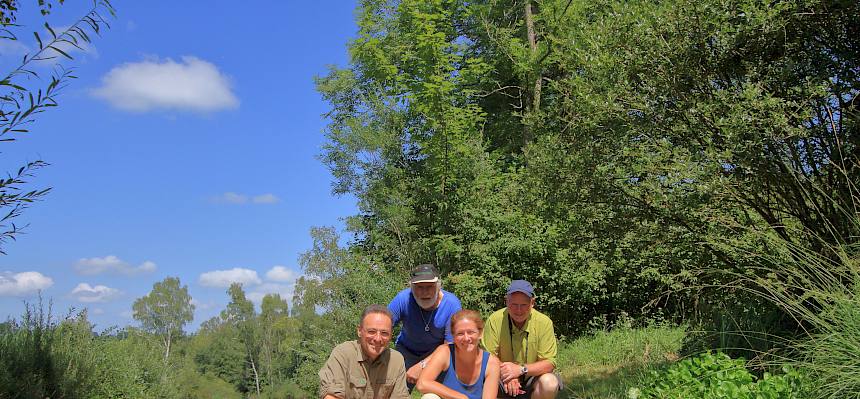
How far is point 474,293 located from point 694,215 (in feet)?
20.8

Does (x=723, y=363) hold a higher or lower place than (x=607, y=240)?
lower

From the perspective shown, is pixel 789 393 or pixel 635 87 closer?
pixel 789 393

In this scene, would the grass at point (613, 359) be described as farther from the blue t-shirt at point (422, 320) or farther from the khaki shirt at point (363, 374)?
the khaki shirt at point (363, 374)

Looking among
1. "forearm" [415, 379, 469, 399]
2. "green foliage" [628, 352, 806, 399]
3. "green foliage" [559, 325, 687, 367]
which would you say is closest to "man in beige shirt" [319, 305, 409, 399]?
"forearm" [415, 379, 469, 399]

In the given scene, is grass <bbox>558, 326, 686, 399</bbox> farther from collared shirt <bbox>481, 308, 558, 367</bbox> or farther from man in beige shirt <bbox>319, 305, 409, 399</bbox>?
man in beige shirt <bbox>319, 305, 409, 399</bbox>

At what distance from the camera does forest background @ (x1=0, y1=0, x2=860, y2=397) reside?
188 inches

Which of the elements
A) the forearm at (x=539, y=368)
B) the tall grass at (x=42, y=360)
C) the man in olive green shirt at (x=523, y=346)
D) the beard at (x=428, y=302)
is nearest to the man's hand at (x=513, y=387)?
the man in olive green shirt at (x=523, y=346)

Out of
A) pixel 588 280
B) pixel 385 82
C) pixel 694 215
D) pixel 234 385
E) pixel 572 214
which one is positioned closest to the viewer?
pixel 694 215

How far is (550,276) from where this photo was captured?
35.5ft

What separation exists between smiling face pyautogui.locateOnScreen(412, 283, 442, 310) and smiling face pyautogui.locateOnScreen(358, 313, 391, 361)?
2.84ft

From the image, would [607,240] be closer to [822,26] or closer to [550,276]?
[822,26]

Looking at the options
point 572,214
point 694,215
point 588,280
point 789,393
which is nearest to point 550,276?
point 588,280

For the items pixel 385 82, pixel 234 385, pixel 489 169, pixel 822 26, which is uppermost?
pixel 385 82

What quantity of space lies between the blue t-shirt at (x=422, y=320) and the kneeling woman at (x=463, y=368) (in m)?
0.49
